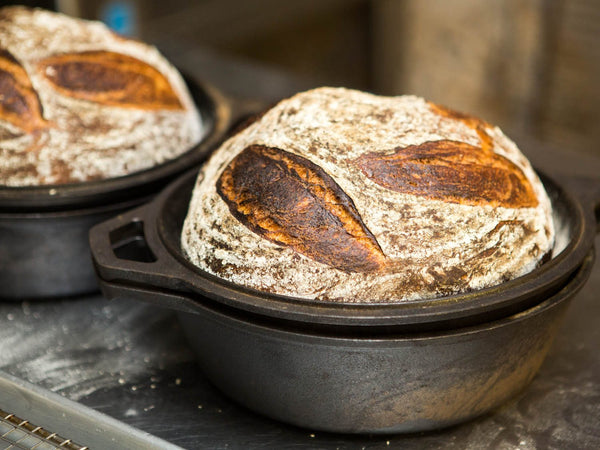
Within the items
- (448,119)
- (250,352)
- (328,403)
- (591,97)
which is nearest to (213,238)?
(250,352)

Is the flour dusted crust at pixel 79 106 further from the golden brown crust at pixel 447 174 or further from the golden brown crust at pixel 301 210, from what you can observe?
the golden brown crust at pixel 447 174

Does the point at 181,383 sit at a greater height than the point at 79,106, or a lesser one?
lesser

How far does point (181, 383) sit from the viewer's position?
131cm

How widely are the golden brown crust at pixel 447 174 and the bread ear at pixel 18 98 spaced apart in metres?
0.73

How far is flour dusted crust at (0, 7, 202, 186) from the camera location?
1498mm

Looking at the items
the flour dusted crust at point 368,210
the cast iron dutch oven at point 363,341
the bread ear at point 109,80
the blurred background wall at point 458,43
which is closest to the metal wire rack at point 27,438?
the cast iron dutch oven at point 363,341

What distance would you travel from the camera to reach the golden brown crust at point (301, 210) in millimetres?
1104

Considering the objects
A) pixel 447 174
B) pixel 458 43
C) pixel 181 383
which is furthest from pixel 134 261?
pixel 458 43

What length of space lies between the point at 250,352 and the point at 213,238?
20 centimetres

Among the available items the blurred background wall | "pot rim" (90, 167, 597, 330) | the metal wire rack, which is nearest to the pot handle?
"pot rim" (90, 167, 597, 330)

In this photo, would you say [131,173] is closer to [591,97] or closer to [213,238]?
[213,238]

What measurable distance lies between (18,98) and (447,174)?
0.90 meters

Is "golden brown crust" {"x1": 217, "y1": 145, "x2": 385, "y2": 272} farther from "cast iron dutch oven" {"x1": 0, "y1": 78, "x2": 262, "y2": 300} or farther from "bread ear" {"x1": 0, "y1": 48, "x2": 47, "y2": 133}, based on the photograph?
"bread ear" {"x1": 0, "y1": 48, "x2": 47, "y2": 133}

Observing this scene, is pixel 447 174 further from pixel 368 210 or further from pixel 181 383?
pixel 181 383
